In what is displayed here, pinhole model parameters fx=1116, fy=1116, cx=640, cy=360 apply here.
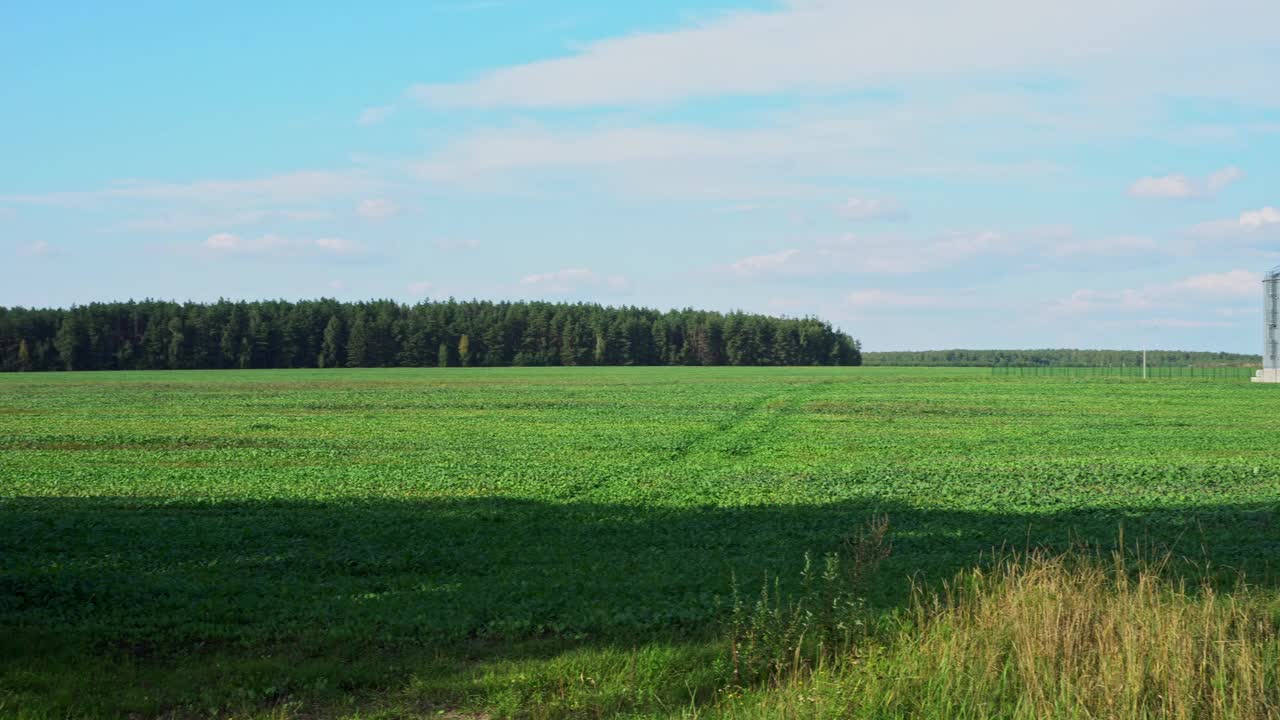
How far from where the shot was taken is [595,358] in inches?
5842

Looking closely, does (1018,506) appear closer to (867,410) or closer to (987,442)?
(987,442)

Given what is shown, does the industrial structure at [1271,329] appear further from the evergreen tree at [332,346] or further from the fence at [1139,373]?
the evergreen tree at [332,346]

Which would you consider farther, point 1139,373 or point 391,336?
point 391,336

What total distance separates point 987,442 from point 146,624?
88.5ft

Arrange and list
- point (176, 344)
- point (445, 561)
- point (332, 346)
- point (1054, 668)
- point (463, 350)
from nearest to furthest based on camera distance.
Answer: point (1054, 668) → point (445, 561) → point (176, 344) → point (332, 346) → point (463, 350)

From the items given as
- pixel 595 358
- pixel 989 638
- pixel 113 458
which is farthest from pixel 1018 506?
pixel 595 358

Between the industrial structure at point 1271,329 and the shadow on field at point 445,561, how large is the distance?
6450cm

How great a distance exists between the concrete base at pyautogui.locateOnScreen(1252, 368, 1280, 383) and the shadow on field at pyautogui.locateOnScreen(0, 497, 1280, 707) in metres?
64.4

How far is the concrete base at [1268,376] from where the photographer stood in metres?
75.5

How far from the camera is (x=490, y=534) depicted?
16156 millimetres

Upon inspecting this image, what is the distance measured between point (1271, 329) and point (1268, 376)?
324cm

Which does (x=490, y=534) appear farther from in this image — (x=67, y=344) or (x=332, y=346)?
(x=67, y=344)

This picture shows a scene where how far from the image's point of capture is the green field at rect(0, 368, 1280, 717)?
353 inches

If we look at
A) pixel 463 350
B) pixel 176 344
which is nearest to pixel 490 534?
pixel 176 344
